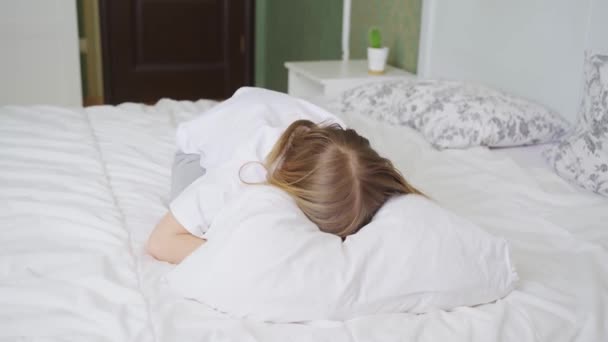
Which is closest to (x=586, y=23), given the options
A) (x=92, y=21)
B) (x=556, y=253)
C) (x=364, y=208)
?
(x=556, y=253)

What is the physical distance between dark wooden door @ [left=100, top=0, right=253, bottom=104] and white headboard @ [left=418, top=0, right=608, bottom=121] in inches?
75.3

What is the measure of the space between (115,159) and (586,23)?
1312mm

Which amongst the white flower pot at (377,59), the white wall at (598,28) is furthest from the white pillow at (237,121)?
the white flower pot at (377,59)

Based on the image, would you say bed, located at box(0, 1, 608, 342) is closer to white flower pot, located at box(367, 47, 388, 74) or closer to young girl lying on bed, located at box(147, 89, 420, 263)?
young girl lying on bed, located at box(147, 89, 420, 263)

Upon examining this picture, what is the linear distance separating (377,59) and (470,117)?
0.92m

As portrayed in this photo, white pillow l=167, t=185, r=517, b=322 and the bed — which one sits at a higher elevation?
white pillow l=167, t=185, r=517, b=322

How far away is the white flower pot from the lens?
276cm

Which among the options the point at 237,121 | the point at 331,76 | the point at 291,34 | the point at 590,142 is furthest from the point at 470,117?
the point at 291,34

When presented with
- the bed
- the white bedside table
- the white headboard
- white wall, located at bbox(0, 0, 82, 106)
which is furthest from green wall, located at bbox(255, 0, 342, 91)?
the bed

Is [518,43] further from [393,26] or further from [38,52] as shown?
[38,52]

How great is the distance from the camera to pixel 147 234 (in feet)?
4.21

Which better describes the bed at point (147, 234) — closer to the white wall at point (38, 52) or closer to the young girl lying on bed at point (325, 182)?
the young girl lying on bed at point (325, 182)

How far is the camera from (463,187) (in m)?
1.59

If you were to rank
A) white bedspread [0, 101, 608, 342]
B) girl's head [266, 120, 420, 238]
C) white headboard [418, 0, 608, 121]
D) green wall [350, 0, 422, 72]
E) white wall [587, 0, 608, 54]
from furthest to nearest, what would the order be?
green wall [350, 0, 422, 72]
white headboard [418, 0, 608, 121]
white wall [587, 0, 608, 54]
girl's head [266, 120, 420, 238]
white bedspread [0, 101, 608, 342]
